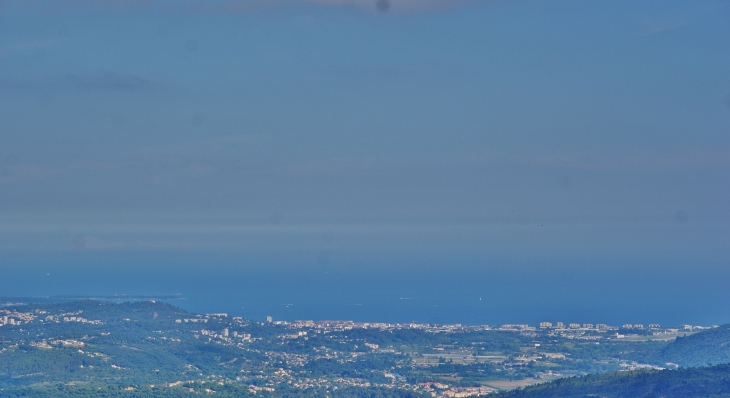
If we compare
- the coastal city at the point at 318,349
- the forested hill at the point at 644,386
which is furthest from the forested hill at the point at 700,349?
the forested hill at the point at 644,386

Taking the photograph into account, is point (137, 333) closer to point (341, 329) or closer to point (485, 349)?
point (341, 329)

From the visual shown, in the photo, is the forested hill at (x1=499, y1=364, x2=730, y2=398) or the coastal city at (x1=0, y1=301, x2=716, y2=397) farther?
the coastal city at (x1=0, y1=301, x2=716, y2=397)

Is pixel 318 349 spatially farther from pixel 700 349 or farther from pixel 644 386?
pixel 644 386

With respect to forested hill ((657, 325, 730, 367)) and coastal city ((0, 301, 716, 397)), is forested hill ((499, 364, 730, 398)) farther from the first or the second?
forested hill ((657, 325, 730, 367))

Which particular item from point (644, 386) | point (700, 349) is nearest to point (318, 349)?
point (700, 349)

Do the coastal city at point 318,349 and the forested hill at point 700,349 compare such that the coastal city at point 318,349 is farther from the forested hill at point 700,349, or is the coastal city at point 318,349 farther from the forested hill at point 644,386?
the forested hill at point 644,386

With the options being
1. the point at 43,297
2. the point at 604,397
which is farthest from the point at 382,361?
the point at 43,297

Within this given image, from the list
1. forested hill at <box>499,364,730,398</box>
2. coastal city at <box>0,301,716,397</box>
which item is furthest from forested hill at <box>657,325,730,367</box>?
forested hill at <box>499,364,730,398</box>

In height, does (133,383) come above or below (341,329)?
below

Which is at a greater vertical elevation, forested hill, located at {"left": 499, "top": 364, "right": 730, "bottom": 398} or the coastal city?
the coastal city
